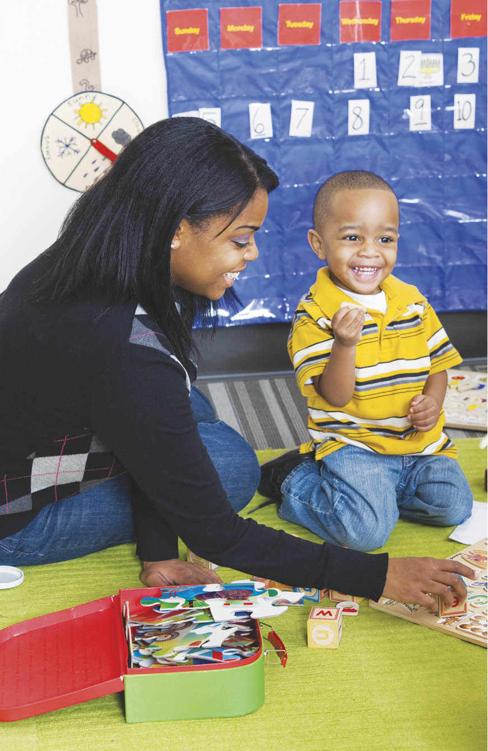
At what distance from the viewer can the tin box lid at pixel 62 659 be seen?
4.12 ft

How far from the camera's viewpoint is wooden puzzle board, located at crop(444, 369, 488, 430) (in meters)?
2.26

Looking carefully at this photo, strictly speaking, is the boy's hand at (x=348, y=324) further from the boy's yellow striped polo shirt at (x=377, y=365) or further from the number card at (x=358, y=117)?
the number card at (x=358, y=117)

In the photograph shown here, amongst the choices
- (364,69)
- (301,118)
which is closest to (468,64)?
(364,69)

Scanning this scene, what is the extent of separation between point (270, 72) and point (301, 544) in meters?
1.47

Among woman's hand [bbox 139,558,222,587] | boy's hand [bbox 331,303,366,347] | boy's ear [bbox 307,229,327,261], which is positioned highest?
boy's ear [bbox 307,229,327,261]

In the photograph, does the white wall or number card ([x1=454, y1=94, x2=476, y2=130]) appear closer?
the white wall

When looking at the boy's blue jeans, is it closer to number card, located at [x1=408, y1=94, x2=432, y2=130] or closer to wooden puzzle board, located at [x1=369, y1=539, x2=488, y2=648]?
wooden puzzle board, located at [x1=369, y1=539, x2=488, y2=648]

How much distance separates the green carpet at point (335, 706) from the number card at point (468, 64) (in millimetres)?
1493

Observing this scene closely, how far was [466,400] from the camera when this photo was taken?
7.83 ft

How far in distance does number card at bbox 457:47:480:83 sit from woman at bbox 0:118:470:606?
1296 millimetres

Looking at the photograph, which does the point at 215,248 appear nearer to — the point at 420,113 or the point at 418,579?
the point at 418,579

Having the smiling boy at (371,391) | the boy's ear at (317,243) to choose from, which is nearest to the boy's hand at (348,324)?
the smiling boy at (371,391)

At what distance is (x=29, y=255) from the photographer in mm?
2494

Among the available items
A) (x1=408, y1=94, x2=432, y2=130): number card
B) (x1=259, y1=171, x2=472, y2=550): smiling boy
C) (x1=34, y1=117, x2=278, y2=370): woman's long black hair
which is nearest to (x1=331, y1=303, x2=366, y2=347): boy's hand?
(x1=259, y1=171, x2=472, y2=550): smiling boy
